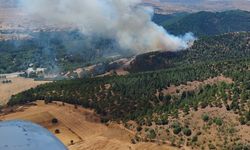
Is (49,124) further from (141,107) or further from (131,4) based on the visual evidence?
(131,4)

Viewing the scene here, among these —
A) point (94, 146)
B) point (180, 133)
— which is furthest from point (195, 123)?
point (94, 146)

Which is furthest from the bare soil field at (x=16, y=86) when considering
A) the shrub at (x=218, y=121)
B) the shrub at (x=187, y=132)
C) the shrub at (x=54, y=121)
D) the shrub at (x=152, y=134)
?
the shrub at (x=218, y=121)

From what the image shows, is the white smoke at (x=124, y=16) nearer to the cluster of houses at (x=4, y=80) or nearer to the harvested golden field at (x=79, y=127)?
the cluster of houses at (x=4, y=80)

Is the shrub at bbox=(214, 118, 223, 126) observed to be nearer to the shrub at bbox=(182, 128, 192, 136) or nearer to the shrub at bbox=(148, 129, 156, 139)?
the shrub at bbox=(182, 128, 192, 136)

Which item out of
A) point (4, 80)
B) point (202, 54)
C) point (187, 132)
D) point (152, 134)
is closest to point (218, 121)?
point (187, 132)

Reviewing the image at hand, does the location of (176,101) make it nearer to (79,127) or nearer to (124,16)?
(79,127)

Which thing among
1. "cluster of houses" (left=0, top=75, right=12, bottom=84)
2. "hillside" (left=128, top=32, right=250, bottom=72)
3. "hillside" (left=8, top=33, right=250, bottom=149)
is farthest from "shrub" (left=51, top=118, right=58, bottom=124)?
"cluster of houses" (left=0, top=75, right=12, bottom=84)
